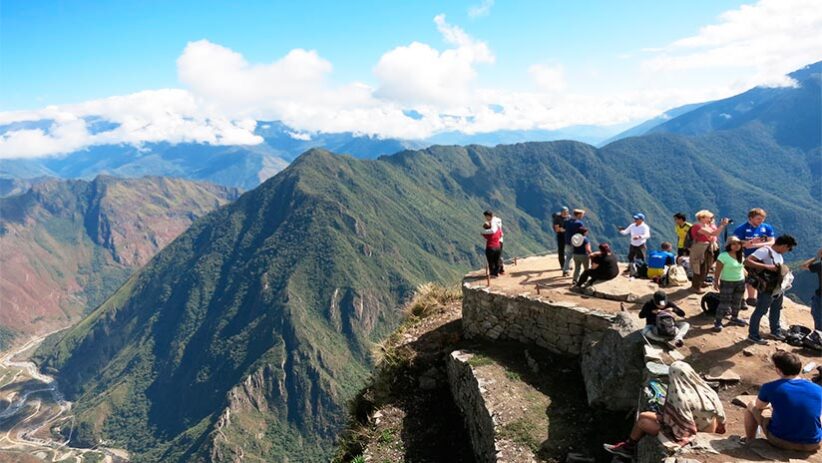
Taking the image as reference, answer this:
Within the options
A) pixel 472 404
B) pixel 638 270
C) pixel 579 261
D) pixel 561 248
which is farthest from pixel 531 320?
pixel 638 270

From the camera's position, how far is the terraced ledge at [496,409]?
1118cm

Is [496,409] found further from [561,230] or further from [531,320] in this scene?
[561,230]

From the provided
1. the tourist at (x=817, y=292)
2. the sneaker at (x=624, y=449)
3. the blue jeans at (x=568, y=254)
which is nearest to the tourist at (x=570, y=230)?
the blue jeans at (x=568, y=254)

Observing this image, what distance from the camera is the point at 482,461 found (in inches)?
486

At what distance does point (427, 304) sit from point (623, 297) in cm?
878

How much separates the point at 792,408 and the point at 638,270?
9594mm

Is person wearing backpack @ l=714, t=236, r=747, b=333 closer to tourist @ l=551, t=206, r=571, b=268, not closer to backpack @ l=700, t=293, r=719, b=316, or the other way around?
backpack @ l=700, t=293, r=719, b=316

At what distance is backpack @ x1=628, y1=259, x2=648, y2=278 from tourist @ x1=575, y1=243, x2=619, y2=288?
3.99 ft

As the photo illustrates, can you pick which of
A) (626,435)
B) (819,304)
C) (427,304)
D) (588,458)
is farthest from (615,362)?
(427,304)

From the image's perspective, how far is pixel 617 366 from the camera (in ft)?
37.0

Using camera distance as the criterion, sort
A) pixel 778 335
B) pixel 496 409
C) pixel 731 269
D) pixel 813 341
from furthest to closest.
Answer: pixel 496 409, pixel 731 269, pixel 778 335, pixel 813 341

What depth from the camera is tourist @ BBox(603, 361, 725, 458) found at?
7.88 metres

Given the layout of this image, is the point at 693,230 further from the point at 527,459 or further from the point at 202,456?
the point at 202,456

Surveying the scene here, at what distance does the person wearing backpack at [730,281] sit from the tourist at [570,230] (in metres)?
5.24
